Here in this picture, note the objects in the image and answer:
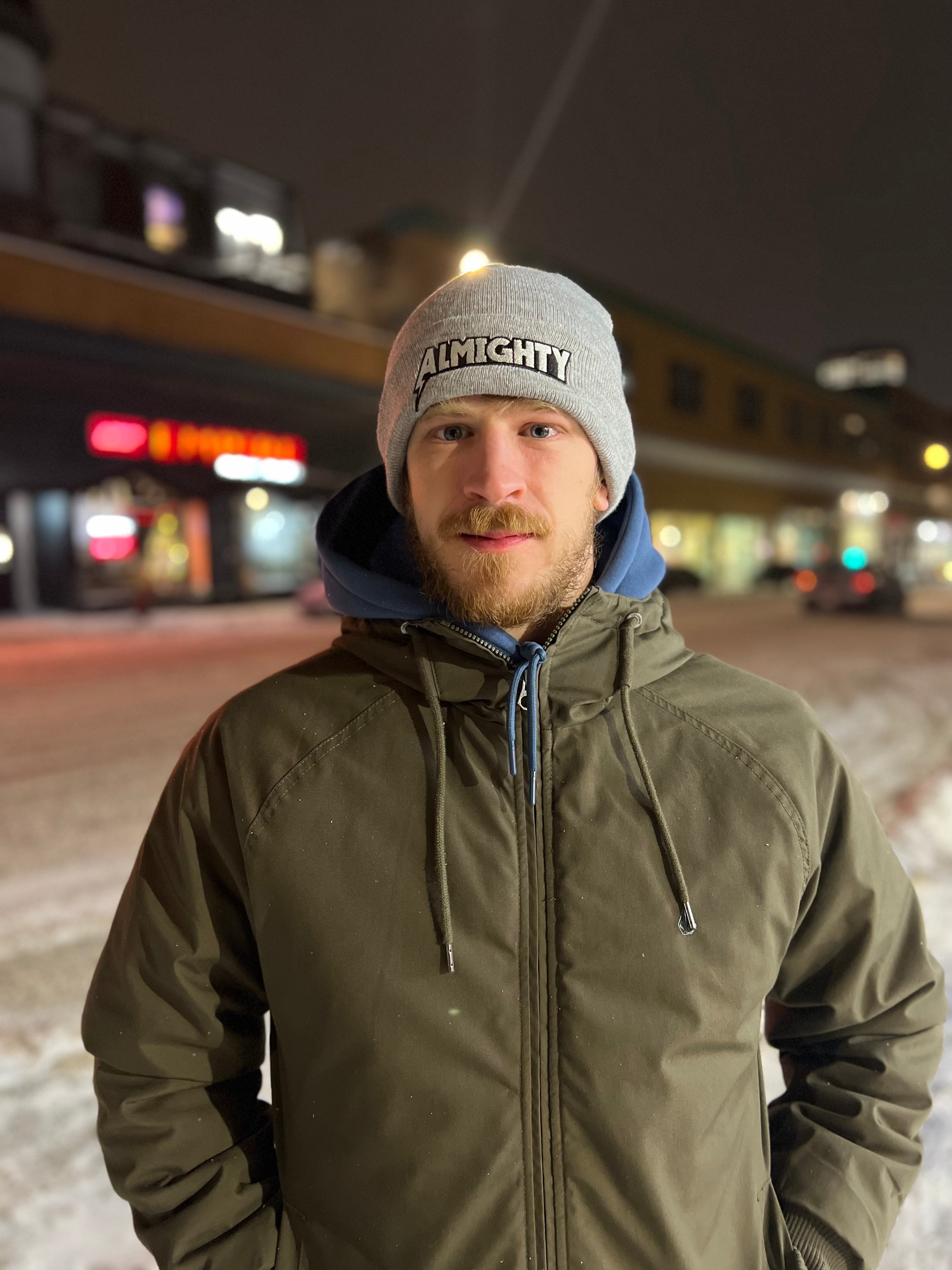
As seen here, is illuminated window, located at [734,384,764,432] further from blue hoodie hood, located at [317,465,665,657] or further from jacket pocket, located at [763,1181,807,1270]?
jacket pocket, located at [763,1181,807,1270]

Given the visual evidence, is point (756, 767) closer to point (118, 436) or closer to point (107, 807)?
point (107, 807)

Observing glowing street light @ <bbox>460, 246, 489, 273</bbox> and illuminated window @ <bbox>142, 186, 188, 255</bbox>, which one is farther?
illuminated window @ <bbox>142, 186, 188, 255</bbox>

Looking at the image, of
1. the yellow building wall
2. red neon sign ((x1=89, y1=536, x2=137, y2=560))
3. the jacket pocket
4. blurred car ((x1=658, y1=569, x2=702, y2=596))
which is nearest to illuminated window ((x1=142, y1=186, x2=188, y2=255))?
red neon sign ((x1=89, y1=536, x2=137, y2=560))

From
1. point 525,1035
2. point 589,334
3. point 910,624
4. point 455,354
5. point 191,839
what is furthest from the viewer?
point 910,624

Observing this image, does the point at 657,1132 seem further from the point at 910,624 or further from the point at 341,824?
the point at 910,624

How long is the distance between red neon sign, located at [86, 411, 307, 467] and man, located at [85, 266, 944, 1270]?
19781 millimetres

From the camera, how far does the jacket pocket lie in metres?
1.42

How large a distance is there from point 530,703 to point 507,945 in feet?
1.22

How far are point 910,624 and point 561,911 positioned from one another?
20.5 meters

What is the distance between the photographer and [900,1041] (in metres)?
1.49

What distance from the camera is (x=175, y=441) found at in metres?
20.5

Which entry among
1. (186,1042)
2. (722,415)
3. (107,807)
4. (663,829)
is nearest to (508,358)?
(663,829)

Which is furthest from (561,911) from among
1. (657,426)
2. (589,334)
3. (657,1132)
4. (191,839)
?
(657,426)

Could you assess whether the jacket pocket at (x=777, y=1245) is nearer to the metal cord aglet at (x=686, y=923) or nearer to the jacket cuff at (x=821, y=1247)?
the jacket cuff at (x=821, y=1247)
